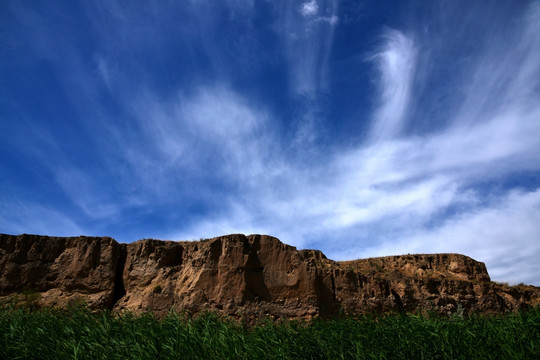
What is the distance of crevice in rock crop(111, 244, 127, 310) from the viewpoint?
13.4m

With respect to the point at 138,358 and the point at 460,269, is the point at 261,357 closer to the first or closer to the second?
the point at 138,358

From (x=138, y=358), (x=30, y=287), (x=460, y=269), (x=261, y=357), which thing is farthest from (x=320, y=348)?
(x=460, y=269)

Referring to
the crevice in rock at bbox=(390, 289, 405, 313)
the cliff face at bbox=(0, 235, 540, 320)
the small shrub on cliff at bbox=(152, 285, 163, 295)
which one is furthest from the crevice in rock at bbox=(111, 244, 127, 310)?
the crevice in rock at bbox=(390, 289, 405, 313)

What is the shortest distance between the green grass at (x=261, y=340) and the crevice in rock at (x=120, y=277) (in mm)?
2244

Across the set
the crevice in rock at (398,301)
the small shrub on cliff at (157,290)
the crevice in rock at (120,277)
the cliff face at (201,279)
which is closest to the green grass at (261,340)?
the cliff face at (201,279)

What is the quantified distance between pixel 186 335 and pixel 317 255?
27.6 feet

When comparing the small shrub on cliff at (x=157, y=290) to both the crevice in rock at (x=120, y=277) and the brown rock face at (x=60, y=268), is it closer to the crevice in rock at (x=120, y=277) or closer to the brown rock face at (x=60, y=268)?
the crevice in rock at (x=120, y=277)

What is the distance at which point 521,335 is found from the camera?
8469mm

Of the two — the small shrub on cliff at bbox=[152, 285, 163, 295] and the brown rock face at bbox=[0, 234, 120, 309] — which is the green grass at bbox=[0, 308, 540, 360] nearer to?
the small shrub on cliff at bbox=[152, 285, 163, 295]

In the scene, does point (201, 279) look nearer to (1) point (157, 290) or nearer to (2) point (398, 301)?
(1) point (157, 290)

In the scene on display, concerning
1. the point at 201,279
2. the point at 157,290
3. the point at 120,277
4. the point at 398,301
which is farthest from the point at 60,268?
Result: the point at 398,301

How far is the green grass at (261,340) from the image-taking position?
7996 millimetres

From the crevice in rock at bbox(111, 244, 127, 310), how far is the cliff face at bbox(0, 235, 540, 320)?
0.11 ft

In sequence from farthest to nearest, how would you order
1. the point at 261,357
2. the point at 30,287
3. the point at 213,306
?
1. the point at 30,287
2. the point at 213,306
3. the point at 261,357
